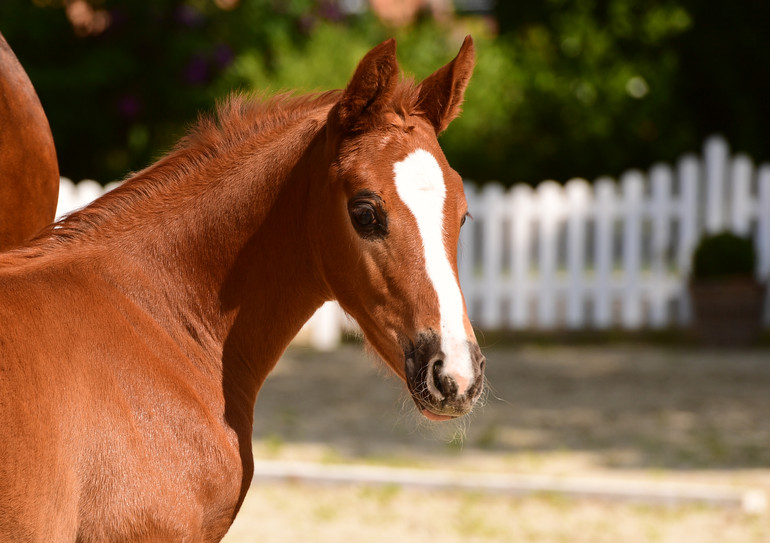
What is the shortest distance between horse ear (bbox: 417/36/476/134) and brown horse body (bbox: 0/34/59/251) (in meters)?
1.30

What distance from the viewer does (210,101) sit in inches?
499

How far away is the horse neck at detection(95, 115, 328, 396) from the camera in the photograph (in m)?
2.49

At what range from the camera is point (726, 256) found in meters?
10.0

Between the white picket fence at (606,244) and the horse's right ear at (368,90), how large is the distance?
27.6ft

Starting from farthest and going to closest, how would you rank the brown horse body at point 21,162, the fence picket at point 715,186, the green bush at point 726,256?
the fence picket at point 715,186, the green bush at point 726,256, the brown horse body at point 21,162

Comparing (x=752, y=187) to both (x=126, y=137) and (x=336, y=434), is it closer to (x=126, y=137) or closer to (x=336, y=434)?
(x=336, y=434)

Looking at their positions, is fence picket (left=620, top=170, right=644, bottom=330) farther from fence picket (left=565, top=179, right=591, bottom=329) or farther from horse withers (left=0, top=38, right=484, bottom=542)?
horse withers (left=0, top=38, right=484, bottom=542)

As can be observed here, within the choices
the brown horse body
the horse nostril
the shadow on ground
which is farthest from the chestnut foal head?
the shadow on ground

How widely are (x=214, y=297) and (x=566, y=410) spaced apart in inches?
A: 234

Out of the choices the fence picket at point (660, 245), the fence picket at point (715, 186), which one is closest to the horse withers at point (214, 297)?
the fence picket at point (660, 245)

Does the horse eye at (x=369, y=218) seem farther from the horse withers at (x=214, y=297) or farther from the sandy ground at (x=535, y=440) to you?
the sandy ground at (x=535, y=440)

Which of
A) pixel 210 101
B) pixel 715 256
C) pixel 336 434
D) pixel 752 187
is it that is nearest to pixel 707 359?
pixel 715 256

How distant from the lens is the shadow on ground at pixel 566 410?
6.71 metres

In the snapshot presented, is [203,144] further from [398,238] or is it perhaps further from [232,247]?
[398,238]
